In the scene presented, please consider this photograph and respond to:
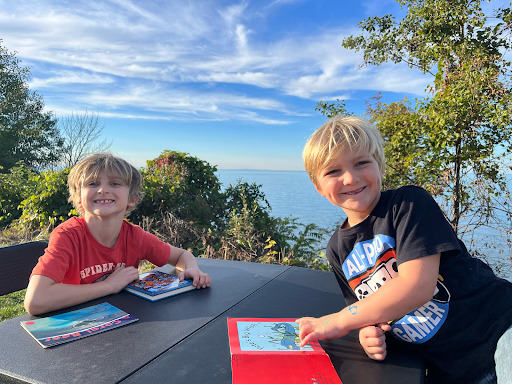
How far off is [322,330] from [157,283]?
0.93m

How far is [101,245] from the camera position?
6.06 ft

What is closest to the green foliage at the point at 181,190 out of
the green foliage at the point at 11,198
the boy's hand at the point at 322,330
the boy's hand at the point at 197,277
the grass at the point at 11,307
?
the grass at the point at 11,307

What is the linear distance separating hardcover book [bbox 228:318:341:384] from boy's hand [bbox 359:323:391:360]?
13 centimetres

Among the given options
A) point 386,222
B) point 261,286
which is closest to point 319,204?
point 261,286

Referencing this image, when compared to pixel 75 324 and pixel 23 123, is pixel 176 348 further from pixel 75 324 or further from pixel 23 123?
pixel 23 123

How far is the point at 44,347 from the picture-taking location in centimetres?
112

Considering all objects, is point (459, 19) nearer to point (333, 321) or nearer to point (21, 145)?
point (333, 321)

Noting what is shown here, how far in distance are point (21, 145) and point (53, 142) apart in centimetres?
139

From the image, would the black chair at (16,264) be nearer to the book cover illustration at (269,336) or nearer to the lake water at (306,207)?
the book cover illustration at (269,336)

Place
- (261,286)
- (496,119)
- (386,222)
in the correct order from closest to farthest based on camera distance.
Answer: (386,222) → (261,286) → (496,119)

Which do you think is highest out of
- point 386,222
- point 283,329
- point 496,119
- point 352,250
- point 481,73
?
point 481,73

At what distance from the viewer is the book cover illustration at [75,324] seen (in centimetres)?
118

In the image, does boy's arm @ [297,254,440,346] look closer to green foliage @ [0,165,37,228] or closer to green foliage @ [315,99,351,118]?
green foliage @ [315,99,351,118]

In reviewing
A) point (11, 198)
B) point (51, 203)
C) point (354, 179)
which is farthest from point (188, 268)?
point (11, 198)
